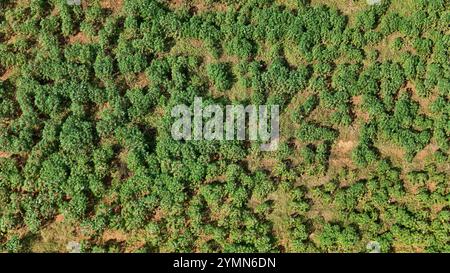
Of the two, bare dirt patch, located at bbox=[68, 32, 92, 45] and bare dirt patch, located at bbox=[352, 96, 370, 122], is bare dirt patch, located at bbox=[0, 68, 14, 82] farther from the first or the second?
bare dirt patch, located at bbox=[352, 96, 370, 122]

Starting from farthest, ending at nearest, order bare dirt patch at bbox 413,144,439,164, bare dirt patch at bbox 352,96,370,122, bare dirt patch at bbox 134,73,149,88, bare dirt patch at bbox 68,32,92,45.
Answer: bare dirt patch at bbox 68,32,92,45 < bare dirt patch at bbox 134,73,149,88 < bare dirt patch at bbox 352,96,370,122 < bare dirt patch at bbox 413,144,439,164

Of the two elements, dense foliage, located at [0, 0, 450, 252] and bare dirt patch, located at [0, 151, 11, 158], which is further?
bare dirt patch, located at [0, 151, 11, 158]

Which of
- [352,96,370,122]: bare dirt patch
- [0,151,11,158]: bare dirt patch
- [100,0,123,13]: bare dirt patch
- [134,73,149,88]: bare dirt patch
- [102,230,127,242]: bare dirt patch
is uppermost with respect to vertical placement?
[100,0,123,13]: bare dirt patch

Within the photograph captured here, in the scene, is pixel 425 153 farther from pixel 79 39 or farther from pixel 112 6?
pixel 79 39

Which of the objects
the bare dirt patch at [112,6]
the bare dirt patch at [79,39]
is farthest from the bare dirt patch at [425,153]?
the bare dirt patch at [79,39]

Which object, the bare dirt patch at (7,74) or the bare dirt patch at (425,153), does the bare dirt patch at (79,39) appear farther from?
the bare dirt patch at (425,153)

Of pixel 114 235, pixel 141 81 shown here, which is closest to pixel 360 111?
pixel 141 81

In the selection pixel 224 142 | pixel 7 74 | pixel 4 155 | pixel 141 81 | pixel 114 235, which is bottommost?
pixel 114 235

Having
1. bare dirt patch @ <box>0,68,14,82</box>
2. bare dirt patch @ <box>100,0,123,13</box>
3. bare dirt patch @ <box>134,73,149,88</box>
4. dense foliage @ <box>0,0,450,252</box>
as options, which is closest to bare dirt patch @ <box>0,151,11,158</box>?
dense foliage @ <box>0,0,450,252</box>

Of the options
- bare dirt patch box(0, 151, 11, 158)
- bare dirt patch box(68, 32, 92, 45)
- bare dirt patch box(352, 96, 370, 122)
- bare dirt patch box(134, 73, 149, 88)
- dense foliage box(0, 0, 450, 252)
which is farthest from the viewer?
bare dirt patch box(68, 32, 92, 45)

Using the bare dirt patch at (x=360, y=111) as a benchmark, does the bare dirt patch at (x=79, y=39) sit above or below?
above

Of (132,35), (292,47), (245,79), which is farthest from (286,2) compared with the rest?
(132,35)
